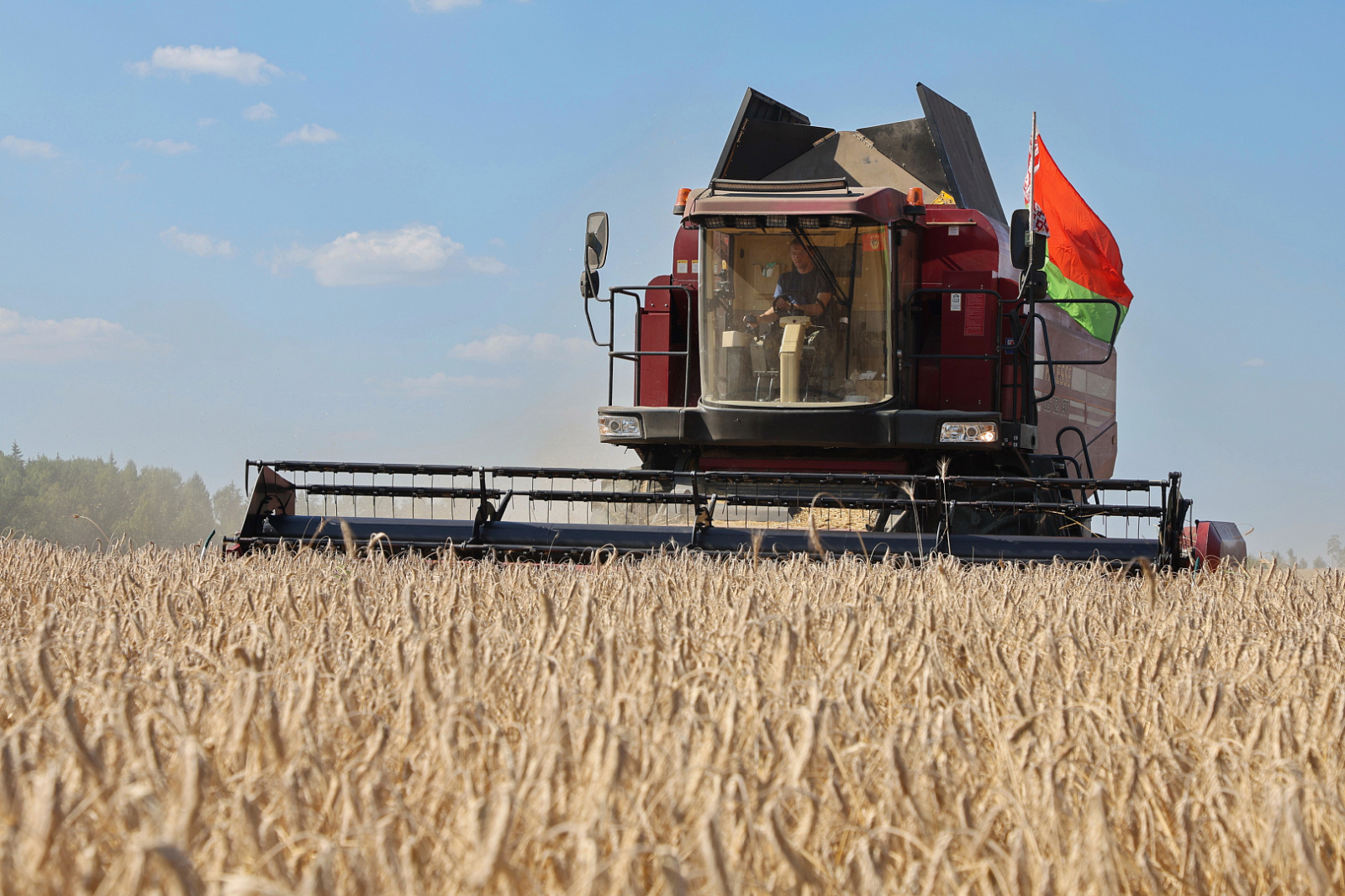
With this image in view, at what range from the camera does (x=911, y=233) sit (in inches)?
302

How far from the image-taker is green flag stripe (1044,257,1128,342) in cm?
1061

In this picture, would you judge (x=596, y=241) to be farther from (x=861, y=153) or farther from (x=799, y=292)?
(x=861, y=153)

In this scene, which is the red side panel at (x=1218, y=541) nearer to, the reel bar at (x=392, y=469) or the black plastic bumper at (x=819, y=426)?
the black plastic bumper at (x=819, y=426)

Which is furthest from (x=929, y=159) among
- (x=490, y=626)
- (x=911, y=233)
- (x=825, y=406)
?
(x=490, y=626)

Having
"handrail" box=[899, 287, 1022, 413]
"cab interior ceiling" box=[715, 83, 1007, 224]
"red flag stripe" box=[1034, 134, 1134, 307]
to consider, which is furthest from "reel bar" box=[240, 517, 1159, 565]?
"red flag stripe" box=[1034, 134, 1134, 307]

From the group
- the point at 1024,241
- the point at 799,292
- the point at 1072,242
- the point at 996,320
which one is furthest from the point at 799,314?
the point at 1072,242

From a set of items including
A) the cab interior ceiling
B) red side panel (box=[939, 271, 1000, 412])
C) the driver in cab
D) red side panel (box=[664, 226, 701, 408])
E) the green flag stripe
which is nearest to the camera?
the driver in cab

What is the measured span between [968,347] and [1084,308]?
13.3 ft

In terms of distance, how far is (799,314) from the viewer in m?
7.46

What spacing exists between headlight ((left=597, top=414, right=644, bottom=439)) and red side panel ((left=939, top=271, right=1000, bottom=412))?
1.89 meters

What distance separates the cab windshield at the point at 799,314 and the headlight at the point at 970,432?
0.44 m

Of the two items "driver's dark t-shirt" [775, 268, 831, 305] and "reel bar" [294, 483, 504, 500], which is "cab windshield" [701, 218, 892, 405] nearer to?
"driver's dark t-shirt" [775, 268, 831, 305]

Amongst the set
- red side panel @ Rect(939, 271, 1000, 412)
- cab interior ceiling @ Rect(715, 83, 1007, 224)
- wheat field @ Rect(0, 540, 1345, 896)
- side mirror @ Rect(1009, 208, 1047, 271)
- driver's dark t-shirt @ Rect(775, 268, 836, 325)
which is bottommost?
wheat field @ Rect(0, 540, 1345, 896)

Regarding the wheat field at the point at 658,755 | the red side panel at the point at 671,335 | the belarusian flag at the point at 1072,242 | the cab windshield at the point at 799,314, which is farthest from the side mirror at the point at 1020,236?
the belarusian flag at the point at 1072,242
